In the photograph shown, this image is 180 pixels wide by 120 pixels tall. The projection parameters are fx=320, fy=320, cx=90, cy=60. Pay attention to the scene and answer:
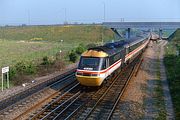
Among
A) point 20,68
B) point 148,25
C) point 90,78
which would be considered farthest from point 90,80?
point 148,25

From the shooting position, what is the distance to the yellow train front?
21156 millimetres

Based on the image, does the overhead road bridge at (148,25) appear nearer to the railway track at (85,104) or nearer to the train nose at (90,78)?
the railway track at (85,104)

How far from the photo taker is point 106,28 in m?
112

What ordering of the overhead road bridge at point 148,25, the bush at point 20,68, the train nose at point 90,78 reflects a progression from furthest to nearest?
the overhead road bridge at point 148,25
the bush at point 20,68
the train nose at point 90,78

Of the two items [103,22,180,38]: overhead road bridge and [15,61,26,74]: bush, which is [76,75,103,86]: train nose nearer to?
[15,61,26,74]: bush

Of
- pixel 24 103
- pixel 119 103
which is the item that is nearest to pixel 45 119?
pixel 24 103

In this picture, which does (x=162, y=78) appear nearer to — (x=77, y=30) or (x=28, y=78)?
(x=28, y=78)

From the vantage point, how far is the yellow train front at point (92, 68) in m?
21.2

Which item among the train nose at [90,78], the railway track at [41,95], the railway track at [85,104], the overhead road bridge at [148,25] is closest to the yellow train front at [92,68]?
the train nose at [90,78]

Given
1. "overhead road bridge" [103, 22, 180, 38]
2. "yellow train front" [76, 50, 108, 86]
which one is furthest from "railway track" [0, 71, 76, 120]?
"overhead road bridge" [103, 22, 180, 38]

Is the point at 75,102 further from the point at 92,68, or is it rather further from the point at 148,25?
the point at 148,25

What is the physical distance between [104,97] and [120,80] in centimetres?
672

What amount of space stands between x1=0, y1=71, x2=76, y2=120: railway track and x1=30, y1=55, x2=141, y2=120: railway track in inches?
29.5

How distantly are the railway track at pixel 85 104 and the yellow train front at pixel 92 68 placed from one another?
0.96 m
